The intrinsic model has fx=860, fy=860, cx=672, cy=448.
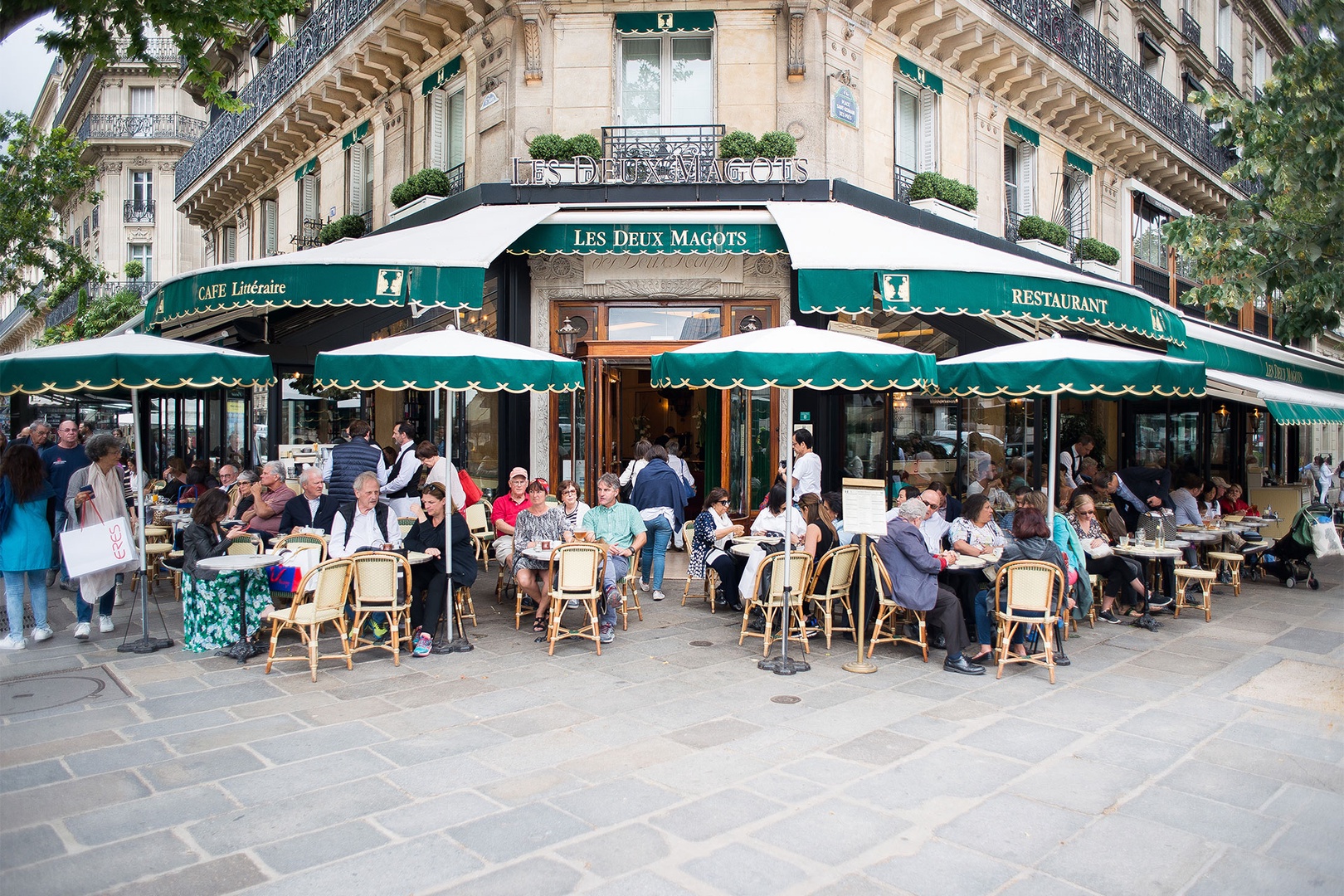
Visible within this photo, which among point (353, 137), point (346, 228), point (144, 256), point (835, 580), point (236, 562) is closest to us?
point (236, 562)

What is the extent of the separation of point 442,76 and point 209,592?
8.63 meters

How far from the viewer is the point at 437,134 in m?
12.6

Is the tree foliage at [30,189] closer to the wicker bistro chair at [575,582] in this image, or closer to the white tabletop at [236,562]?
the white tabletop at [236,562]

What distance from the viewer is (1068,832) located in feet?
12.0

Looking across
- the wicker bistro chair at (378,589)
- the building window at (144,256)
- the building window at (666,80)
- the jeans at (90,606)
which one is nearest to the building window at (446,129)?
the building window at (666,80)

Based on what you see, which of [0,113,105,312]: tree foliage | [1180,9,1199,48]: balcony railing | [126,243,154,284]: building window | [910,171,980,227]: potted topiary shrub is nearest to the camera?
[910,171,980,227]: potted topiary shrub

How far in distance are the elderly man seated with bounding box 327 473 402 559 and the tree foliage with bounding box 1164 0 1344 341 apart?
25.1 feet

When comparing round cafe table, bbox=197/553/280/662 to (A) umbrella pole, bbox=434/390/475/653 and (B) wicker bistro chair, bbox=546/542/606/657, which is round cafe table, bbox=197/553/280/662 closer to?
(A) umbrella pole, bbox=434/390/475/653

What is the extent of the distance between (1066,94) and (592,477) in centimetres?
1050

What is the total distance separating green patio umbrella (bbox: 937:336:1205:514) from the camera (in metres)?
6.61

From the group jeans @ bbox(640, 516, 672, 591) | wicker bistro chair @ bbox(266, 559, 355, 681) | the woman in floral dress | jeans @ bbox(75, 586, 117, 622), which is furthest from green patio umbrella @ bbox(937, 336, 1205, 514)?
jeans @ bbox(75, 586, 117, 622)

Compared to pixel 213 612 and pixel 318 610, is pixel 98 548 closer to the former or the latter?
pixel 213 612

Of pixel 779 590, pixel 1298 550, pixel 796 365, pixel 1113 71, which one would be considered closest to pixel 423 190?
pixel 796 365

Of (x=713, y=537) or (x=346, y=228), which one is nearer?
(x=713, y=537)
